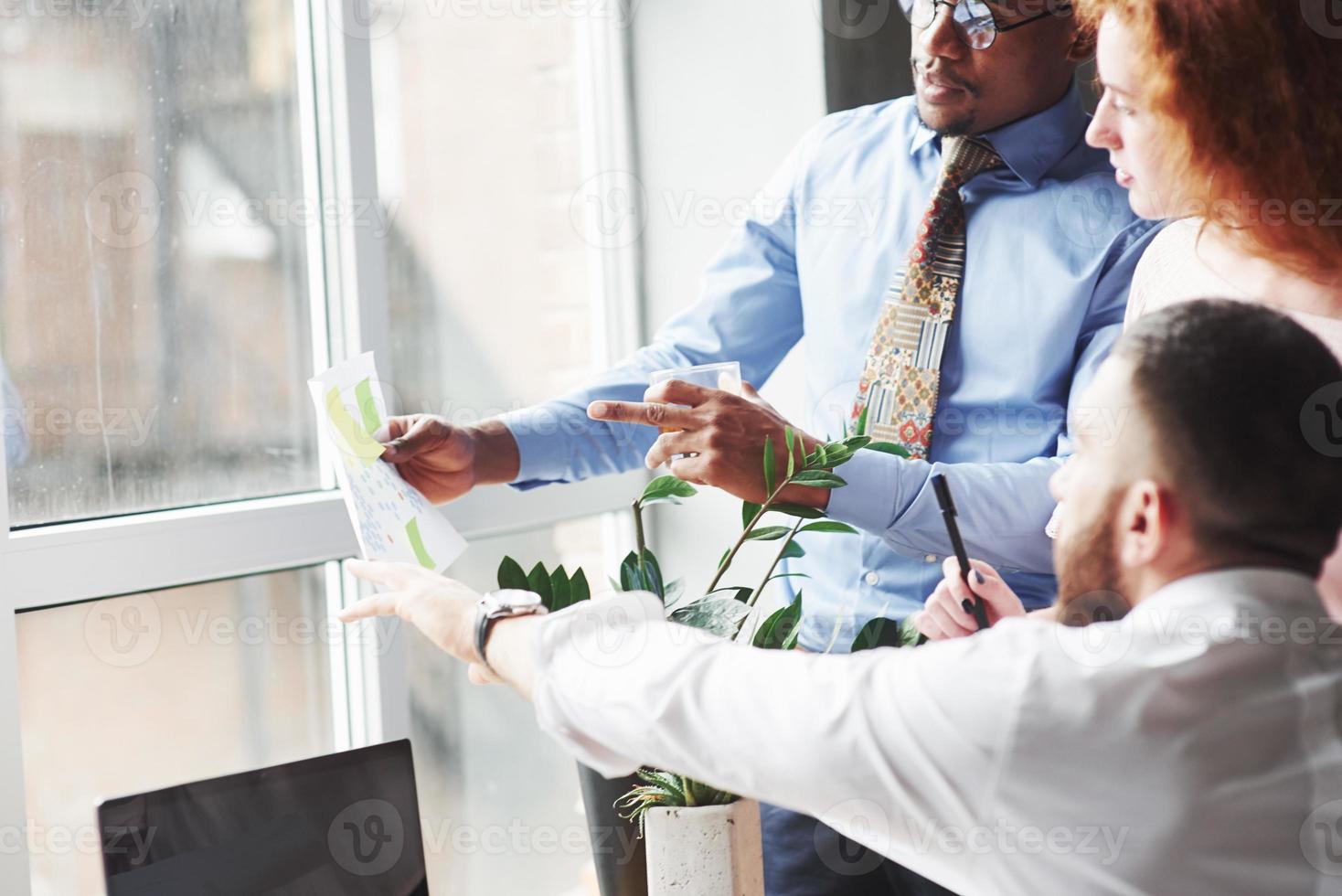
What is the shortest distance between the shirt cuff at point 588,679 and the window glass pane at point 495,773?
1.17 metres

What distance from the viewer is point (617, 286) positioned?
2436mm

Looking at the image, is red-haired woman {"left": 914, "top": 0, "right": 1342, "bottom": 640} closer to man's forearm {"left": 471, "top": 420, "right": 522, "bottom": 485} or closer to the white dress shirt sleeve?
the white dress shirt sleeve

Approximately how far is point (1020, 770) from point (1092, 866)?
0.32 feet

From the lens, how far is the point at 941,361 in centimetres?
155

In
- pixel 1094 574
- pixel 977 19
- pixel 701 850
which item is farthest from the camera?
pixel 977 19

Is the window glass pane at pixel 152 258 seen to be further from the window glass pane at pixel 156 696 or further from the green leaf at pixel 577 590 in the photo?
the green leaf at pixel 577 590

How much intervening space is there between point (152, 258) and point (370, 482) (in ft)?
1.85

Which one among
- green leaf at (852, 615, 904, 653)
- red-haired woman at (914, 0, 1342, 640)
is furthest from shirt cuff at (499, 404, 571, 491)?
red-haired woman at (914, 0, 1342, 640)

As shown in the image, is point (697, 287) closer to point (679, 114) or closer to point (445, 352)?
point (679, 114)

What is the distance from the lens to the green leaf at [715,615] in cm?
120

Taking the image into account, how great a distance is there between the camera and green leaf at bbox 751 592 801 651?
4.06 ft

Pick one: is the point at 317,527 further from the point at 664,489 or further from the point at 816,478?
the point at 816,478

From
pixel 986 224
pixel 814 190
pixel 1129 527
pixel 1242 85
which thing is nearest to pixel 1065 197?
pixel 986 224

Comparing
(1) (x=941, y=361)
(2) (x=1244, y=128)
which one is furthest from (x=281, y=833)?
(2) (x=1244, y=128)
